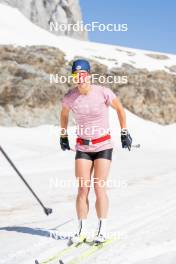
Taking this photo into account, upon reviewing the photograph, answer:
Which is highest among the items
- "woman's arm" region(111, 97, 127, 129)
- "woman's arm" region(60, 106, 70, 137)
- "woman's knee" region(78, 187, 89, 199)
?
"woman's arm" region(111, 97, 127, 129)

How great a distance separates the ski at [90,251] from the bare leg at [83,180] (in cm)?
47

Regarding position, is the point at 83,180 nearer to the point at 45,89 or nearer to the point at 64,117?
the point at 64,117

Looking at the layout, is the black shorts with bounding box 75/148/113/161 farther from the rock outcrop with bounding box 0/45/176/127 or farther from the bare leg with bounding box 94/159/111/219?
the rock outcrop with bounding box 0/45/176/127

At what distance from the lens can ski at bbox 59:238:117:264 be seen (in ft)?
18.6

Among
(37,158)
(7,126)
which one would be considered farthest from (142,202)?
(7,126)

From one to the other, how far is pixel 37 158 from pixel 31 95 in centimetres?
855

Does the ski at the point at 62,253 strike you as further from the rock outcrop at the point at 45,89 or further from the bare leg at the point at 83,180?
the rock outcrop at the point at 45,89

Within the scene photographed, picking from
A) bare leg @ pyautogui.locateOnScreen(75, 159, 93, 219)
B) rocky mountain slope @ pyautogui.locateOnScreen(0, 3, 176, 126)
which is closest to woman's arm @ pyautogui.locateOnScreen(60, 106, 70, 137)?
bare leg @ pyautogui.locateOnScreen(75, 159, 93, 219)

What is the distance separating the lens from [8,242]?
6.96 meters

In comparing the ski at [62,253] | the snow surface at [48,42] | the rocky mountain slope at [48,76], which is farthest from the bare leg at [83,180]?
the snow surface at [48,42]

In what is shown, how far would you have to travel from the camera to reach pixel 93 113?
261 inches

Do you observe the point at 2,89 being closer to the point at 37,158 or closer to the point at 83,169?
the point at 37,158

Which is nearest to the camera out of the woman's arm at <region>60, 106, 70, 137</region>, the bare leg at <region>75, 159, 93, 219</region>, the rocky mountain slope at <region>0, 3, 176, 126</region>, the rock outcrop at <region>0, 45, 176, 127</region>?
the bare leg at <region>75, 159, 93, 219</region>

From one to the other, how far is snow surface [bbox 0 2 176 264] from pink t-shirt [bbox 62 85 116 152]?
4.23ft
